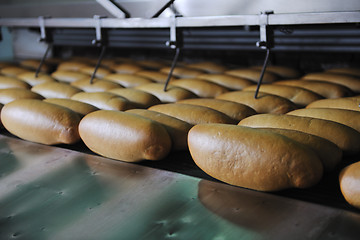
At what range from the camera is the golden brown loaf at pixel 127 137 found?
0.97 m

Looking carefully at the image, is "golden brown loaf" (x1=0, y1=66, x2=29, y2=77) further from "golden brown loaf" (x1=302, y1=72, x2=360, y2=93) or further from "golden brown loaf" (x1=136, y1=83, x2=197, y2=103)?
"golden brown loaf" (x1=302, y1=72, x2=360, y2=93)

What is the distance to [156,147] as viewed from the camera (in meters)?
0.97

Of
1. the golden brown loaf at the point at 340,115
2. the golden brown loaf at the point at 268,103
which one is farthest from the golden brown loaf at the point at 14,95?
the golden brown loaf at the point at 340,115

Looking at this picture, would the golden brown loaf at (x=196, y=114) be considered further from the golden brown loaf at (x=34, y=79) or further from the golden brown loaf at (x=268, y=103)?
the golden brown loaf at (x=34, y=79)

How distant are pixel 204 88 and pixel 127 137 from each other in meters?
0.68

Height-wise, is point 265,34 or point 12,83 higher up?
point 265,34

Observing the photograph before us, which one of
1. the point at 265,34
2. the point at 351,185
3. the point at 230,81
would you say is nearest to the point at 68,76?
the point at 230,81

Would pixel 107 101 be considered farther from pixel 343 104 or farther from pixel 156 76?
pixel 343 104

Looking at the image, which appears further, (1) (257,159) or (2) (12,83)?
(2) (12,83)

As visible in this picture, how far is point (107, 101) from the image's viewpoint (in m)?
1.36

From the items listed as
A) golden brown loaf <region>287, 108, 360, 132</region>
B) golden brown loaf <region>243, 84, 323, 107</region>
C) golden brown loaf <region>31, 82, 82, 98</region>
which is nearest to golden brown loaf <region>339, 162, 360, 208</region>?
golden brown loaf <region>287, 108, 360, 132</region>

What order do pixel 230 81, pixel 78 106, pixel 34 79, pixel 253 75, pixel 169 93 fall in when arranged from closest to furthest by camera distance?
pixel 78 106 < pixel 169 93 < pixel 230 81 < pixel 253 75 < pixel 34 79

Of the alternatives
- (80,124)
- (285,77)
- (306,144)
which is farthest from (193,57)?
(306,144)

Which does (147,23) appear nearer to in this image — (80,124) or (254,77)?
(254,77)
